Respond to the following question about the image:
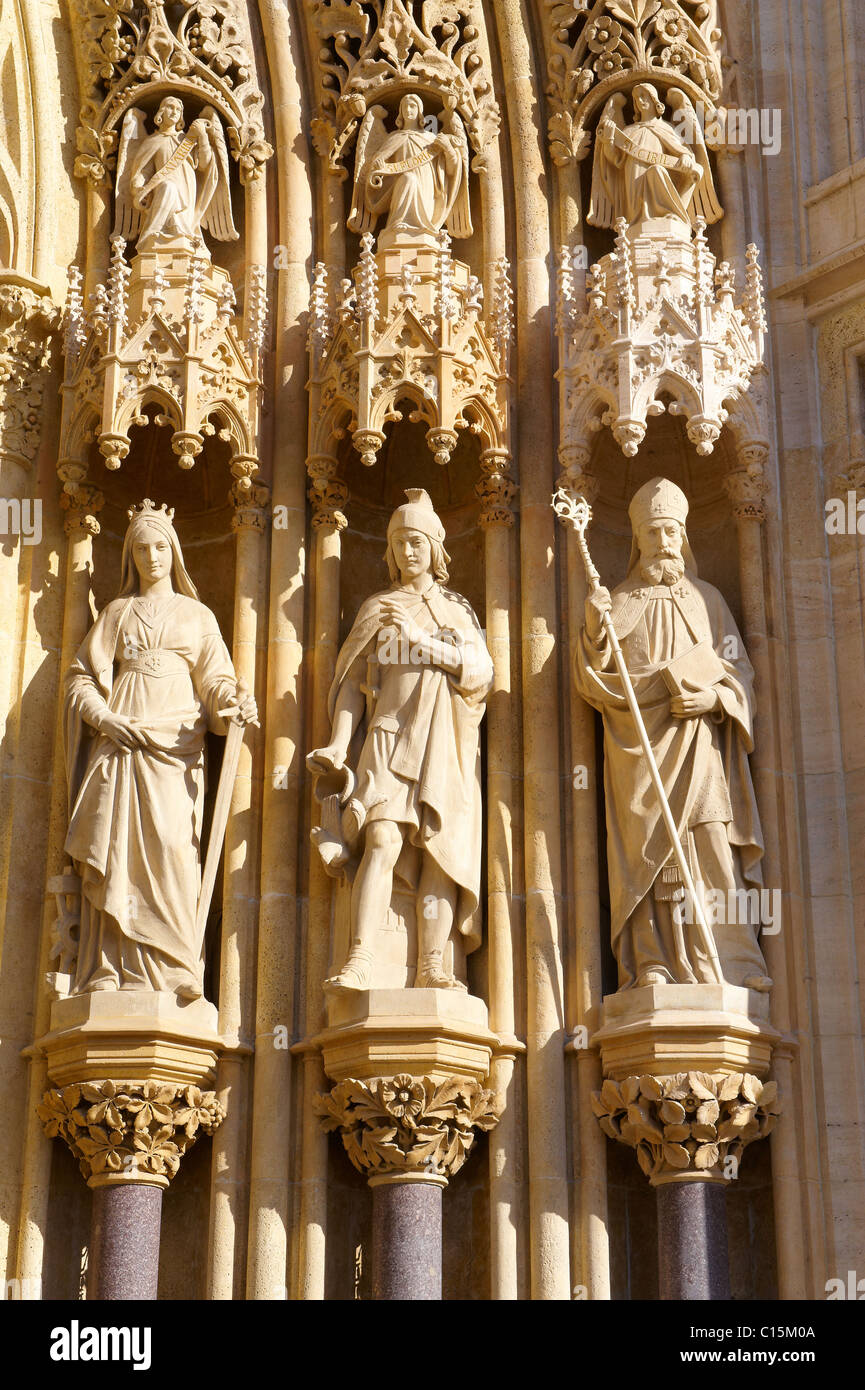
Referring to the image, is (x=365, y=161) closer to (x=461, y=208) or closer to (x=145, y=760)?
(x=461, y=208)

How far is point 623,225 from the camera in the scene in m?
11.7

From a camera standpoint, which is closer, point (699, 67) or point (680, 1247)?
point (680, 1247)

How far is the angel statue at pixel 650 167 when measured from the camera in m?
11.8

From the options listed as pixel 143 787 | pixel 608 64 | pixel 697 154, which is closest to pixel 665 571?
pixel 697 154

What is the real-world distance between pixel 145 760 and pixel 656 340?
3.51 m

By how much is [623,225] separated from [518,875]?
367cm

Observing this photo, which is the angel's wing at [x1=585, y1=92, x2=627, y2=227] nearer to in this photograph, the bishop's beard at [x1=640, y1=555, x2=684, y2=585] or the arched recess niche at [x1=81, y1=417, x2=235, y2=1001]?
the bishop's beard at [x1=640, y1=555, x2=684, y2=585]

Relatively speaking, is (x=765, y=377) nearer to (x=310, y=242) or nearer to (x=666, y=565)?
(x=666, y=565)

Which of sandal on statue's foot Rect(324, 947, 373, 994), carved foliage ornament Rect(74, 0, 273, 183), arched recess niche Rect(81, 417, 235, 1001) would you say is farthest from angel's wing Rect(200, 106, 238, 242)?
sandal on statue's foot Rect(324, 947, 373, 994)

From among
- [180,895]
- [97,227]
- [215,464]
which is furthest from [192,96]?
[180,895]

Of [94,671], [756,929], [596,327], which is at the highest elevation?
[596,327]

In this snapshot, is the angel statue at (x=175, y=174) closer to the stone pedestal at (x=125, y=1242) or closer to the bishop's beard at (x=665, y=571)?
the bishop's beard at (x=665, y=571)

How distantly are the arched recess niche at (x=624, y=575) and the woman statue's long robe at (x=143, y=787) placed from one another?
2.12 metres

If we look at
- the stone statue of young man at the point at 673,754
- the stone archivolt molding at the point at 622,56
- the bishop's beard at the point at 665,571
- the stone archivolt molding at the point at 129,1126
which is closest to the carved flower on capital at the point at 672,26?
the stone archivolt molding at the point at 622,56
